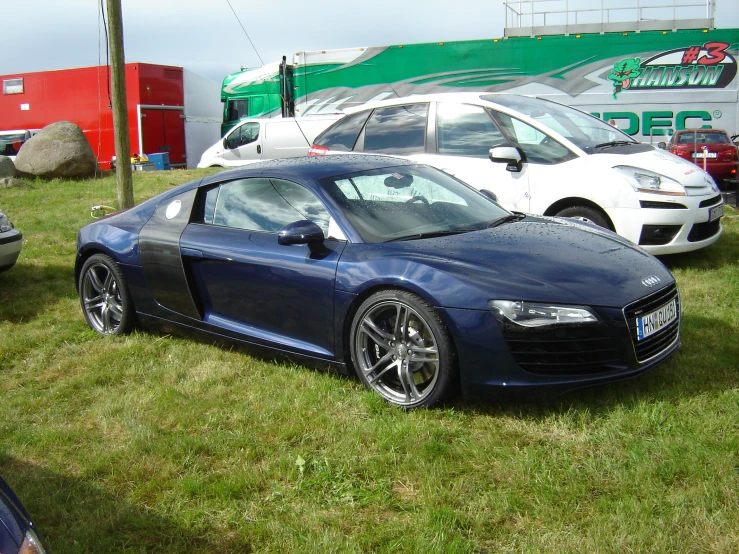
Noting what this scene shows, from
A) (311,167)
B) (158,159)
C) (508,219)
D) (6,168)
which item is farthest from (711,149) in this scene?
(158,159)

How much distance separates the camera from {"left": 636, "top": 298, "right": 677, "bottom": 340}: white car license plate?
3635 millimetres

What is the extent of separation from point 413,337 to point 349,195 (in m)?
1.08

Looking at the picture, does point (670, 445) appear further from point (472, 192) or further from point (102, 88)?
point (102, 88)

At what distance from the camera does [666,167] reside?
6816 millimetres

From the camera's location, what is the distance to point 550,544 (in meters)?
2.62

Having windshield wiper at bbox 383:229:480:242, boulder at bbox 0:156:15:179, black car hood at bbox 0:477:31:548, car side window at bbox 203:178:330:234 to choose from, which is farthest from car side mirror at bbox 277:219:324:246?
boulder at bbox 0:156:15:179

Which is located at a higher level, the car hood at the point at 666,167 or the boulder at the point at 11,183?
the car hood at the point at 666,167

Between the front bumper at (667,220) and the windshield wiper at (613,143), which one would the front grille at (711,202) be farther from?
the windshield wiper at (613,143)

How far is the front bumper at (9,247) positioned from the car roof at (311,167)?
116 inches

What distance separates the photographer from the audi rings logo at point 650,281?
3805mm

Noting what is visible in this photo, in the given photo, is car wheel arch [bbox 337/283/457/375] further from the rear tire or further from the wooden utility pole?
the wooden utility pole

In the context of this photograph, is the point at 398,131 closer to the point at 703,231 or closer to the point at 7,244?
the point at 703,231

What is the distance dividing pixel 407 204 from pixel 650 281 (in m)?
1.48

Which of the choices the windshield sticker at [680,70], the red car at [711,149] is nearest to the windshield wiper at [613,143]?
the red car at [711,149]
